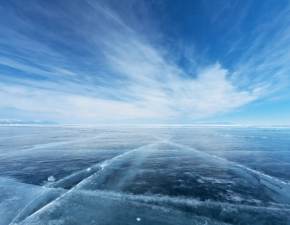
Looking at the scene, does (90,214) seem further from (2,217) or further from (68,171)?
(68,171)

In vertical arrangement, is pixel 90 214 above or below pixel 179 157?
below

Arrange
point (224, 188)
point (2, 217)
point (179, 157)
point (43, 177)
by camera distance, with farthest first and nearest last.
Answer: point (179, 157) < point (43, 177) < point (224, 188) < point (2, 217)

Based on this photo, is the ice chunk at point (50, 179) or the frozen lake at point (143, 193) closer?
the frozen lake at point (143, 193)

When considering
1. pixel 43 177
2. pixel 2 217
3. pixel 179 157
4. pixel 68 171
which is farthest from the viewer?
pixel 179 157

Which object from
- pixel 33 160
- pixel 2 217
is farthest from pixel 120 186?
pixel 33 160

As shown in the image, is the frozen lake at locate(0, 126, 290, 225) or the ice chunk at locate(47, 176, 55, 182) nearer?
the frozen lake at locate(0, 126, 290, 225)

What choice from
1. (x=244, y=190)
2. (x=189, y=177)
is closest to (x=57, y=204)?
(x=189, y=177)

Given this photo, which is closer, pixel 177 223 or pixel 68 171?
pixel 177 223

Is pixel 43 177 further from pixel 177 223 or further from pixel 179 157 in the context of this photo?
pixel 179 157

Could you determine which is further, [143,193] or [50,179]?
[50,179]
